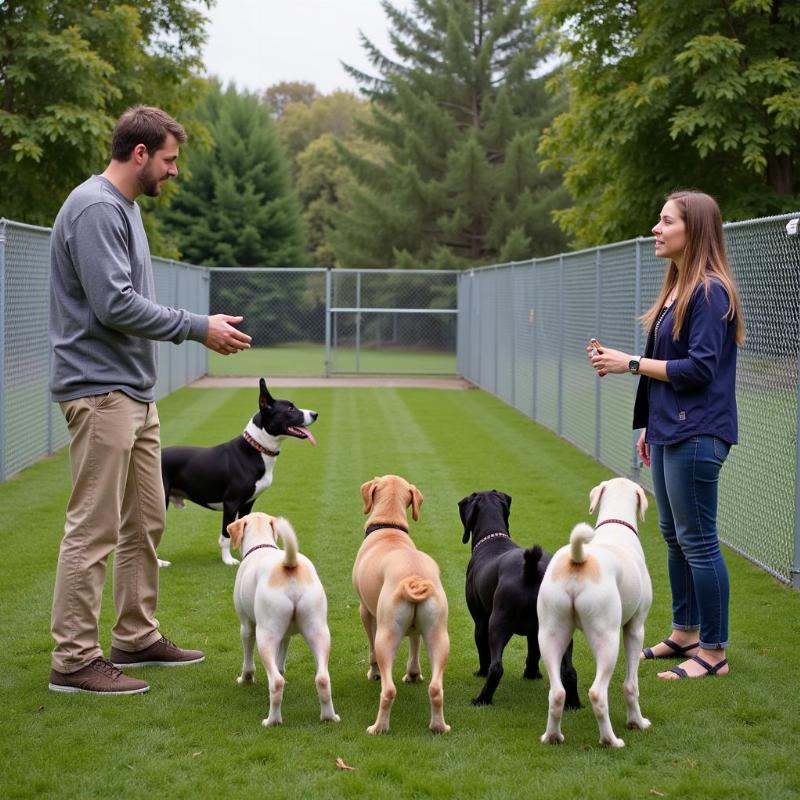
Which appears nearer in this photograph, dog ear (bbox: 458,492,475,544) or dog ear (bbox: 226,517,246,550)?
dog ear (bbox: 226,517,246,550)

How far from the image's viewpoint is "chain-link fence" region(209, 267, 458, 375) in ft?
84.4

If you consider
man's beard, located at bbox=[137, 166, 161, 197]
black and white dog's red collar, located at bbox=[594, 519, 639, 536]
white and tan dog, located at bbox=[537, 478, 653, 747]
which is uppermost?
man's beard, located at bbox=[137, 166, 161, 197]

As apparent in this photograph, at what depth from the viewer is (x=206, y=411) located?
16453 mm

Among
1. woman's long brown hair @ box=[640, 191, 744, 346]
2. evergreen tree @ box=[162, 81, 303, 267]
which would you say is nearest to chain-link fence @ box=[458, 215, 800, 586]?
woman's long brown hair @ box=[640, 191, 744, 346]

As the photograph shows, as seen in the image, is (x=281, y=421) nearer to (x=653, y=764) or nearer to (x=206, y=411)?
(x=653, y=764)

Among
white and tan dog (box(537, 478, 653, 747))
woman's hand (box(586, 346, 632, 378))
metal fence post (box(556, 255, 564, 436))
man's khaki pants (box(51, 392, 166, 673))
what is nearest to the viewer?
white and tan dog (box(537, 478, 653, 747))

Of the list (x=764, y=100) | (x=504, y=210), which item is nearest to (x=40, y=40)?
(x=764, y=100)

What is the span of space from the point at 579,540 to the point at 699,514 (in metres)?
A: 1.15

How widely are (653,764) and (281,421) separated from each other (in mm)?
3881

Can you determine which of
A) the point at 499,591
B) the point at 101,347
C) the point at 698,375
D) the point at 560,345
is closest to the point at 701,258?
the point at 698,375

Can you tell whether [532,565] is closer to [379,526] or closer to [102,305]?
[379,526]

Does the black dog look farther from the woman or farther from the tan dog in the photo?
the woman

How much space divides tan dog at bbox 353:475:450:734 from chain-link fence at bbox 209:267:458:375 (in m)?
18.7

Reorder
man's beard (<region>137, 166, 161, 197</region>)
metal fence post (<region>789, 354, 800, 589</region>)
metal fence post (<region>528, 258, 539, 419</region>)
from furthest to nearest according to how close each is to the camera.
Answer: metal fence post (<region>528, 258, 539, 419</region>) < metal fence post (<region>789, 354, 800, 589</region>) < man's beard (<region>137, 166, 161, 197</region>)
